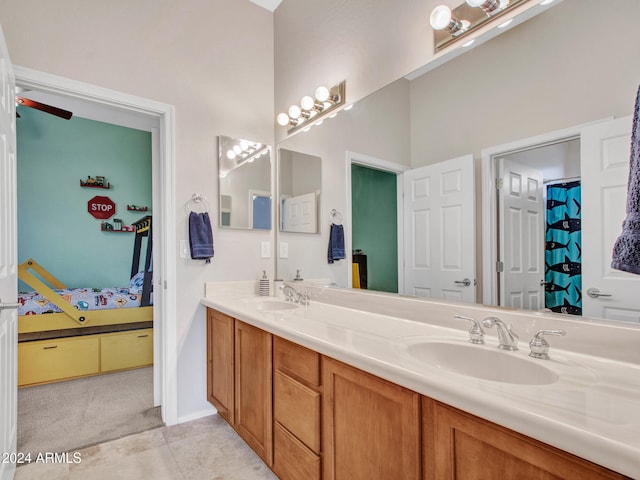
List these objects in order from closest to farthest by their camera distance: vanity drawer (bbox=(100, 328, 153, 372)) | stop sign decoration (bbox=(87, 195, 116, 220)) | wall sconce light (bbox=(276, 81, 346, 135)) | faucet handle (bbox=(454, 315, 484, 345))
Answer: faucet handle (bbox=(454, 315, 484, 345)), wall sconce light (bbox=(276, 81, 346, 135)), vanity drawer (bbox=(100, 328, 153, 372)), stop sign decoration (bbox=(87, 195, 116, 220))

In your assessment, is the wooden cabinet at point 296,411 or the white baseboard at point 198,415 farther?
the white baseboard at point 198,415

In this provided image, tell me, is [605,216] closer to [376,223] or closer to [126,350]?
[376,223]

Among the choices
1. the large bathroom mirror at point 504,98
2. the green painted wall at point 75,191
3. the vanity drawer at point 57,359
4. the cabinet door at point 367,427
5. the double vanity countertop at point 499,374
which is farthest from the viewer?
the green painted wall at point 75,191

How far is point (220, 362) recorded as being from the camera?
211cm

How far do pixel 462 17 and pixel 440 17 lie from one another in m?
0.09

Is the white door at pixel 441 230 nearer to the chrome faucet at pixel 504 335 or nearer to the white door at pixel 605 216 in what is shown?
the chrome faucet at pixel 504 335

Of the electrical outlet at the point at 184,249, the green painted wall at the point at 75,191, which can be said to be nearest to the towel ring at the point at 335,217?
the electrical outlet at the point at 184,249

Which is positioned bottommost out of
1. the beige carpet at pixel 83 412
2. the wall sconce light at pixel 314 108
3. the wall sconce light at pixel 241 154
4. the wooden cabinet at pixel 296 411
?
the beige carpet at pixel 83 412

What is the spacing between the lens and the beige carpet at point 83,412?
2025 millimetres

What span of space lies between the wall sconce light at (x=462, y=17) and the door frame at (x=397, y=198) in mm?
542

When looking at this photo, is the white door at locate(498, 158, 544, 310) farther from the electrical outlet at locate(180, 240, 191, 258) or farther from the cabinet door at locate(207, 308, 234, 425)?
the electrical outlet at locate(180, 240, 191, 258)

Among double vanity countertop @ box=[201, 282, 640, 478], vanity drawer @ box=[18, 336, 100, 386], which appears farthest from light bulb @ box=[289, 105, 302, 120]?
vanity drawer @ box=[18, 336, 100, 386]

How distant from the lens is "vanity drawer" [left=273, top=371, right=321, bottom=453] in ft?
4.17

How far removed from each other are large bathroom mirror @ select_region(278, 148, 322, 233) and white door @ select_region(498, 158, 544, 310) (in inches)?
46.8
